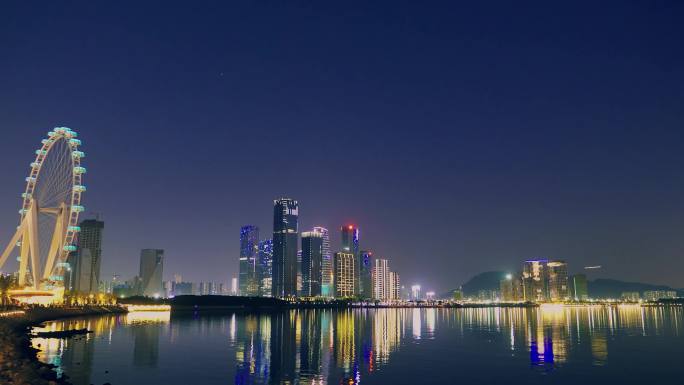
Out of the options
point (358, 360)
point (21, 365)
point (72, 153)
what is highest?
point (72, 153)

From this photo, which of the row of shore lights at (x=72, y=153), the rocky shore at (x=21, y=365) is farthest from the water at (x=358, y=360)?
the row of shore lights at (x=72, y=153)

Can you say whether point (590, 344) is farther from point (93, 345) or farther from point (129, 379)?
point (93, 345)

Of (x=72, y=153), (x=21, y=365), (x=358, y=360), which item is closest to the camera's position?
(x=21, y=365)

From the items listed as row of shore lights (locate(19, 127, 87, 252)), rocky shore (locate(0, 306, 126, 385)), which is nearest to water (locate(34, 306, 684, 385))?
rocky shore (locate(0, 306, 126, 385))

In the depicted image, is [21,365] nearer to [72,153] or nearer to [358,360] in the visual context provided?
[358,360]

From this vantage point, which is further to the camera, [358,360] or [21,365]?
[358,360]

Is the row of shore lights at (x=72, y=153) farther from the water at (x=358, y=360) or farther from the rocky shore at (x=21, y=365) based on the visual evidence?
the water at (x=358, y=360)

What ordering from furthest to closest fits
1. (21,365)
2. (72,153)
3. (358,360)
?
(72,153) → (358,360) → (21,365)

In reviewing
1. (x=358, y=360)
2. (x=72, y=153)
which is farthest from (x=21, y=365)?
(x=72, y=153)

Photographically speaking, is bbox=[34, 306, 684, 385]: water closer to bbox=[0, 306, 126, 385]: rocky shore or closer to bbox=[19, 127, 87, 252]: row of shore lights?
bbox=[0, 306, 126, 385]: rocky shore

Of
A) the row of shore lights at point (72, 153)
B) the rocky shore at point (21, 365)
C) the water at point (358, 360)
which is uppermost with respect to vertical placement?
the row of shore lights at point (72, 153)

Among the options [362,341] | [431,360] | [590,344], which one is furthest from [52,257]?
[590,344]

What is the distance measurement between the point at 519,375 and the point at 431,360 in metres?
11.2

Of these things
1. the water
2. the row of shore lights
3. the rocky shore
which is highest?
the row of shore lights
